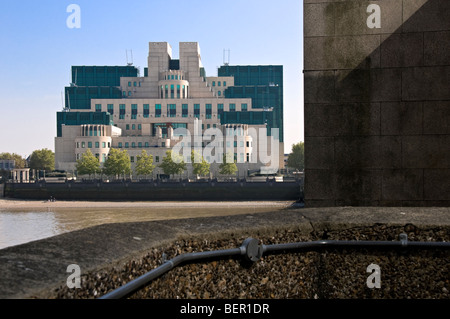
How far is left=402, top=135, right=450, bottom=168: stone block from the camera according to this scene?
10.4 metres

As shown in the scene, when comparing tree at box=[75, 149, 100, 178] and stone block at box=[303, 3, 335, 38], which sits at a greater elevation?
stone block at box=[303, 3, 335, 38]

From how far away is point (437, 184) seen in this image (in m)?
10.3

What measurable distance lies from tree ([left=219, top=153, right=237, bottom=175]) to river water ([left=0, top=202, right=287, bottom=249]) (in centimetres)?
3030

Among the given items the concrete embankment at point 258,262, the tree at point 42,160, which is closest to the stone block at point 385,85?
the concrete embankment at point 258,262

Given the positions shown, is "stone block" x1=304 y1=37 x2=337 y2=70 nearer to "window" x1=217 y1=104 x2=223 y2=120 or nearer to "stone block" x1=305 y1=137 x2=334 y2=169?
"stone block" x1=305 y1=137 x2=334 y2=169

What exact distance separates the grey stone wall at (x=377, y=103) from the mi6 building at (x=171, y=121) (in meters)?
131

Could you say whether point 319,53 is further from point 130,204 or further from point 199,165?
point 199,165

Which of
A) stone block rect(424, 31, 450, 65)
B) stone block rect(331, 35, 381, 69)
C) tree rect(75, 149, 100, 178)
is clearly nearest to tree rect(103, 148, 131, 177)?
tree rect(75, 149, 100, 178)

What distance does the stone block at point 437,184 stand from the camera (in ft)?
33.7

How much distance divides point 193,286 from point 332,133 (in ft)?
23.7

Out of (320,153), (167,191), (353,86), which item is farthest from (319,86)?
(167,191)

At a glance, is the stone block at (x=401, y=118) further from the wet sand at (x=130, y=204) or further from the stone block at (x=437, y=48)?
the wet sand at (x=130, y=204)

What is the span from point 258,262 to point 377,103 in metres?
6.80
